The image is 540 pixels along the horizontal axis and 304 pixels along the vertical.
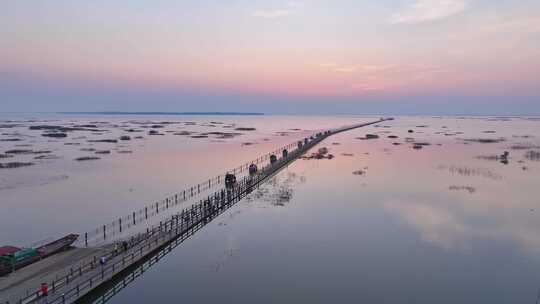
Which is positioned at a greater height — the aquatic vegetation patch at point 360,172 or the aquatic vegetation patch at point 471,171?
the aquatic vegetation patch at point 471,171

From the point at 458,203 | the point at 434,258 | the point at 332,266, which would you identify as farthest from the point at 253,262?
the point at 458,203

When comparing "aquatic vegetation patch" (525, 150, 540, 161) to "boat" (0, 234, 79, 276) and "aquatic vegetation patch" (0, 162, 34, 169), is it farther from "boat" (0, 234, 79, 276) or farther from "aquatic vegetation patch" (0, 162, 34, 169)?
"aquatic vegetation patch" (0, 162, 34, 169)

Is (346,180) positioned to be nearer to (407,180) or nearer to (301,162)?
(407,180)

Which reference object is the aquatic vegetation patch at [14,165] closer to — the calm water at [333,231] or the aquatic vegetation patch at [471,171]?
the calm water at [333,231]

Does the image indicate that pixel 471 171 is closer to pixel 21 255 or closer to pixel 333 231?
pixel 333 231

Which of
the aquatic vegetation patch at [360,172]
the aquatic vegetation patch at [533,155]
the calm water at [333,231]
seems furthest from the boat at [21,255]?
the aquatic vegetation patch at [533,155]

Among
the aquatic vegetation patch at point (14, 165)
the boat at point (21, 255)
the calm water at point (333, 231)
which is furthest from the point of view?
the aquatic vegetation patch at point (14, 165)

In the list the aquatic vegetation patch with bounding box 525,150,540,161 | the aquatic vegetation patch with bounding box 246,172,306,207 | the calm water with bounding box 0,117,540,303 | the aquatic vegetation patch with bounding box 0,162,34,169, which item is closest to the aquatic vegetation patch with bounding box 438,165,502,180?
the calm water with bounding box 0,117,540,303
